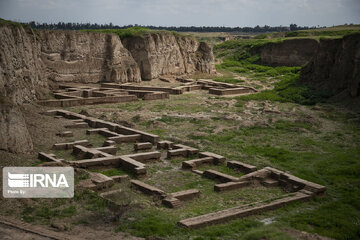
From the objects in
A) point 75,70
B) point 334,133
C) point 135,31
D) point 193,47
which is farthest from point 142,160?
point 193,47

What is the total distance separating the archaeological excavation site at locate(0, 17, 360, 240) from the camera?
9.57m

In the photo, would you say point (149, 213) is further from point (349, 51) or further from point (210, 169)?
point (349, 51)

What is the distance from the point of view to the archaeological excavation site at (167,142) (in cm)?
957

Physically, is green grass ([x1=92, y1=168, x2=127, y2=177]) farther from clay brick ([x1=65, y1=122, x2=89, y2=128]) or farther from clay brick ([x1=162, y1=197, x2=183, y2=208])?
clay brick ([x1=65, y1=122, x2=89, y2=128])

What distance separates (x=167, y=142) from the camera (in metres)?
16.4

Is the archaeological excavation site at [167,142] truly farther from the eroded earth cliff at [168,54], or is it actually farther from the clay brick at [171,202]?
the eroded earth cliff at [168,54]

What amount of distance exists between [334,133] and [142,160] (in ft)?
30.5

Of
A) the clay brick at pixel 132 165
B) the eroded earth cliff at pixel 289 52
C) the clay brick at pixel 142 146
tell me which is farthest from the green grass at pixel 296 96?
the clay brick at pixel 132 165

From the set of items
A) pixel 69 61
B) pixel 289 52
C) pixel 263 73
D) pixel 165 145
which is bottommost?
pixel 165 145

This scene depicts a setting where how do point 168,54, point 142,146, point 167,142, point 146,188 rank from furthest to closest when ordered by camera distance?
point 168,54
point 167,142
point 142,146
point 146,188

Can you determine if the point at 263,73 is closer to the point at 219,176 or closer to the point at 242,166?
the point at 242,166

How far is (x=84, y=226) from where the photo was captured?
359 inches

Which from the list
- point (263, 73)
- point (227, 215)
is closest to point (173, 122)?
point (227, 215)

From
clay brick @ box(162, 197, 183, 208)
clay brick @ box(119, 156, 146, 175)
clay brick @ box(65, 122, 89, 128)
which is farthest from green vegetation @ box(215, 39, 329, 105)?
clay brick @ box(162, 197, 183, 208)
